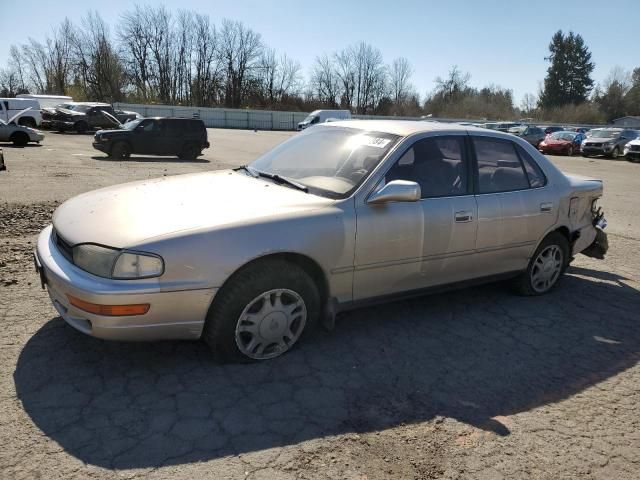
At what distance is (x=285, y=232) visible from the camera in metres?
3.09

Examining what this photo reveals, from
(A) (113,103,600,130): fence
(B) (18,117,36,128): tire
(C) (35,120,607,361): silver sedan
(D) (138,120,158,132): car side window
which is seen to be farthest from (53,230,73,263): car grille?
(A) (113,103,600,130): fence

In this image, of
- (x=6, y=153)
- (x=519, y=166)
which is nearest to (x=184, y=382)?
(x=519, y=166)

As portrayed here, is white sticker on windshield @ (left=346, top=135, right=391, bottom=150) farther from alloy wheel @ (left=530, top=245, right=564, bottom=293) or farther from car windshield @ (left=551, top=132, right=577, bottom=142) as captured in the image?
car windshield @ (left=551, top=132, right=577, bottom=142)

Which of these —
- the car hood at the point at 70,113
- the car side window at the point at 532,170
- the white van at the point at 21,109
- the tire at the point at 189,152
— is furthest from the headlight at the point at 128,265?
the car hood at the point at 70,113

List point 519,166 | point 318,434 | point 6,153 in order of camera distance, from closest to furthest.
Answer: point 318,434
point 519,166
point 6,153

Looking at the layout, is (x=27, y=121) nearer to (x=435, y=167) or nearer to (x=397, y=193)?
(x=435, y=167)

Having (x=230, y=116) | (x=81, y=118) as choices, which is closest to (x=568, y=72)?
(x=230, y=116)

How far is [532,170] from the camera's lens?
4.60 metres

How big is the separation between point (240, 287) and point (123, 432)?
3.30 feet

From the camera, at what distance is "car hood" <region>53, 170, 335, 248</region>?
2928 millimetres

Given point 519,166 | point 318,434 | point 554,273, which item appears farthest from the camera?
point 554,273

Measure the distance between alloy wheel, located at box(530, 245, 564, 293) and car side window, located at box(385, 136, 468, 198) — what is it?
1.35m

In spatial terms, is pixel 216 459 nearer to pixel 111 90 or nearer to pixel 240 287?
pixel 240 287

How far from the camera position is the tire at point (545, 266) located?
471 cm
